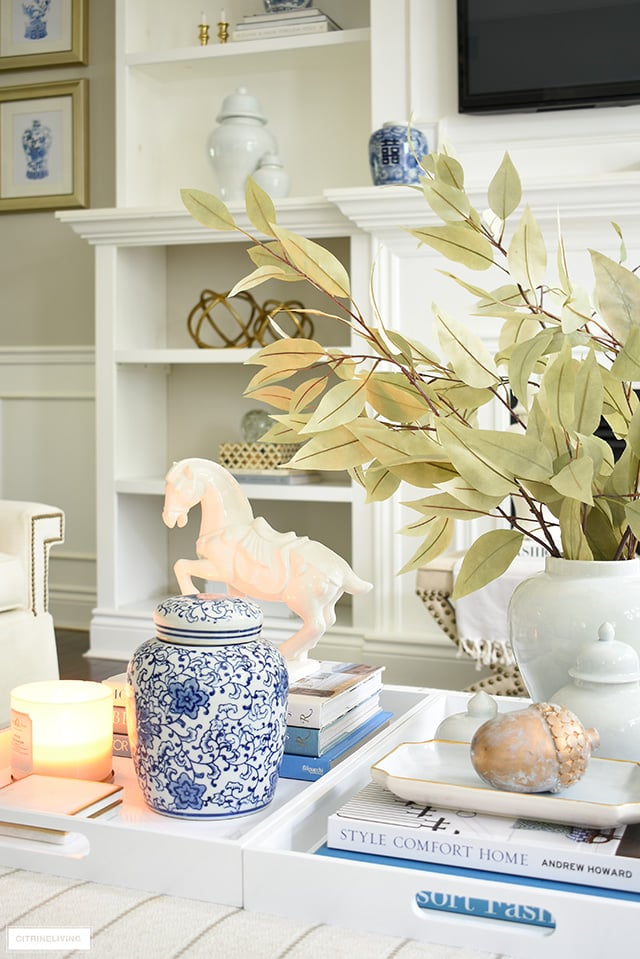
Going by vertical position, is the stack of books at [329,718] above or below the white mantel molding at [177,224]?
below

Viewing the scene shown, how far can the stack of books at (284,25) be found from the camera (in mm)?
3197

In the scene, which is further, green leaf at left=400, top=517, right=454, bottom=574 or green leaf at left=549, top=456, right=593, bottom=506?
green leaf at left=400, top=517, right=454, bottom=574

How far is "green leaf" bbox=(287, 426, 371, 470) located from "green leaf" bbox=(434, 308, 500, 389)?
0.36ft

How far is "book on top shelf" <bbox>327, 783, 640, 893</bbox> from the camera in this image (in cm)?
77

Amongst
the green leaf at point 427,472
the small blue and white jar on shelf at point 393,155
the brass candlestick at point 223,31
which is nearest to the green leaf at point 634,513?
the green leaf at point 427,472

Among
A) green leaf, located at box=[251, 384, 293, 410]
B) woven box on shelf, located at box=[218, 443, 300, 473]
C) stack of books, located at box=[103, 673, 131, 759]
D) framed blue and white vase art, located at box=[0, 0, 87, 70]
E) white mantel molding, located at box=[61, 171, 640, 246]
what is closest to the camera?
green leaf, located at box=[251, 384, 293, 410]

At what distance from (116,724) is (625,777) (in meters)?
0.57

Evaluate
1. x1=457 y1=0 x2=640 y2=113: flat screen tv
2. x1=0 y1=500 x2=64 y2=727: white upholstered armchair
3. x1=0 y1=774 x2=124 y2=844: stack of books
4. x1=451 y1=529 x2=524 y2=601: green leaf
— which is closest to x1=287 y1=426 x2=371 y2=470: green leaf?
x1=451 y1=529 x2=524 y2=601: green leaf

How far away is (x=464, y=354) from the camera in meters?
0.81

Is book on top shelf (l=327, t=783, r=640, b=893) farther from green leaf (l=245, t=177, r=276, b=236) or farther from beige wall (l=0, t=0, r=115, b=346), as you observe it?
beige wall (l=0, t=0, r=115, b=346)

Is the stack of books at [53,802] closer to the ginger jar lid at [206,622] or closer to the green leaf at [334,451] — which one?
the ginger jar lid at [206,622]

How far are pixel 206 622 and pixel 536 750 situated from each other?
292 millimetres

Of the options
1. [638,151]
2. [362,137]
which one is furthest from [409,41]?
[638,151]

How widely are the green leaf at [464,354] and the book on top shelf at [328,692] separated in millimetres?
478
